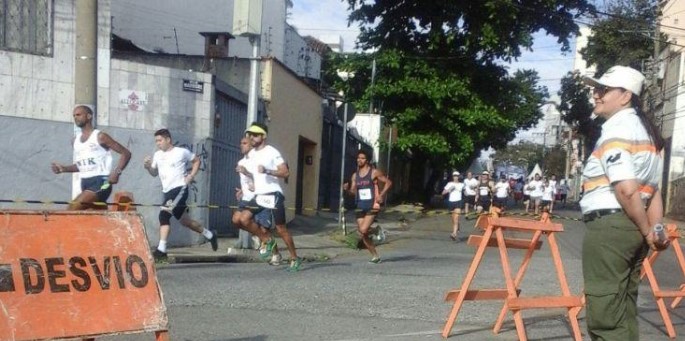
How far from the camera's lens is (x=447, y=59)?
30.0 m

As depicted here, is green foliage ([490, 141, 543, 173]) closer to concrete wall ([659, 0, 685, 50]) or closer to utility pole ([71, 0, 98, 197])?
concrete wall ([659, 0, 685, 50])

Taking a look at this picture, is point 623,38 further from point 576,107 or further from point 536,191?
point 536,191

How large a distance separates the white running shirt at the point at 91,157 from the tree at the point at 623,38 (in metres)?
32.8

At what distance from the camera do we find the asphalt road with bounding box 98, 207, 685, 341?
20.5ft

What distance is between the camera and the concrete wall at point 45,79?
1159 cm

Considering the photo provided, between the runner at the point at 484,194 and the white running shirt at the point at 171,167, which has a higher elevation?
the white running shirt at the point at 171,167

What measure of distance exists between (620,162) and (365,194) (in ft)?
25.1

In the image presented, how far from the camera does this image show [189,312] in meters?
6.75

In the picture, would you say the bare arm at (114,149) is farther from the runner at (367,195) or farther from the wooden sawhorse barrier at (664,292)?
the wooden sawhorse barrier at (664,292)

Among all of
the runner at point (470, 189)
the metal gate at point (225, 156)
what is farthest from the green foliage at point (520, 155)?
the metal gate at point (225, 156)

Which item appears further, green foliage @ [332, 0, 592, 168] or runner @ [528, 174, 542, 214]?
runner @ [528, 174, 542, 214]

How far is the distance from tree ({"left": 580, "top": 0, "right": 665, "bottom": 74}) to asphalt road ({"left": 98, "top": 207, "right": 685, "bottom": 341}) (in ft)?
100

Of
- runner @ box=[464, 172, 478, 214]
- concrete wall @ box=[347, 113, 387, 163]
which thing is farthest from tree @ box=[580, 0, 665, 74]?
runner @ box=[464, 172, 478, 214]

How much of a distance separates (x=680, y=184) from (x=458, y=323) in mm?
29029
